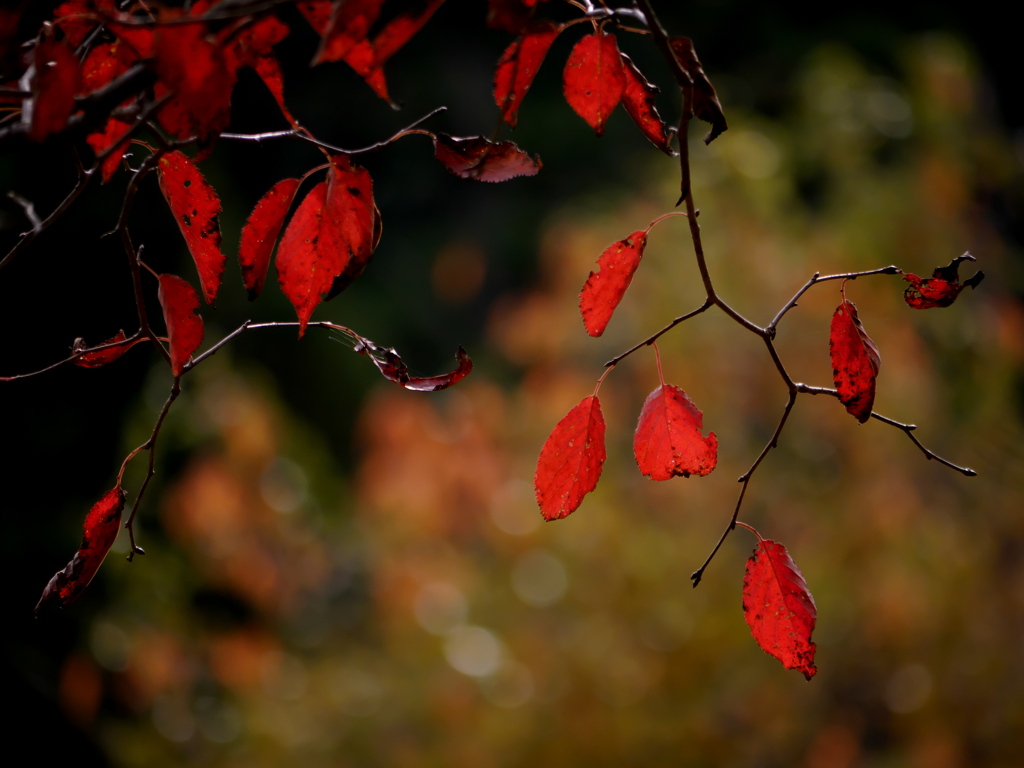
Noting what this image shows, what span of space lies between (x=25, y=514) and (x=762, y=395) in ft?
5.85

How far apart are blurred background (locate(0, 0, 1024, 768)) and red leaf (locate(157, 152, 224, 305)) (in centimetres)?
85

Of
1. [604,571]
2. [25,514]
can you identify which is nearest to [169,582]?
[25,514]

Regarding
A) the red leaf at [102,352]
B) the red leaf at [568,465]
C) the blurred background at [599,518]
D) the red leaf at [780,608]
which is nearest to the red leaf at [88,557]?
the red leaf at [102,352]

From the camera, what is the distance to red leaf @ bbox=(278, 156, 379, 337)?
348 millimetres

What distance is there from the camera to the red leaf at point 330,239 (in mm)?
348

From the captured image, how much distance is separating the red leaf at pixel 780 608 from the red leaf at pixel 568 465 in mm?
89

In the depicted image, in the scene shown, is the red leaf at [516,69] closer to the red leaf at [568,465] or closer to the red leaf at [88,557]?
the red leaf at [568,465]

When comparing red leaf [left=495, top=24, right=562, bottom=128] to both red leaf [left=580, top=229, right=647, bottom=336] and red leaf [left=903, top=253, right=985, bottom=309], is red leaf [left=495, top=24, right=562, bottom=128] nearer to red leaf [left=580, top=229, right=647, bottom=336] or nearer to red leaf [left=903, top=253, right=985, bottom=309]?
red leaf [left=580, top=229, right=647, bottom=336]

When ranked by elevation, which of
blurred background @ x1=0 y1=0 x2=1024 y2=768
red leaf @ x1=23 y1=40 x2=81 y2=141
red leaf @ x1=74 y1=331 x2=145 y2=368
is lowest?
blurred background @ x1=0 y1=0 x2=1024 y2=768

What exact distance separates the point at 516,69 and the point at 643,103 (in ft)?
0.23

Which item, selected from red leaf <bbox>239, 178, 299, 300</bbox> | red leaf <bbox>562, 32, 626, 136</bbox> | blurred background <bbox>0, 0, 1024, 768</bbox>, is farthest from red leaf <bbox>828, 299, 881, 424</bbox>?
blurred background <bbox>0, 0, 1024, 768</bbox>

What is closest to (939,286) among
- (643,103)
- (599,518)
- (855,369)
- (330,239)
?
(855,369)

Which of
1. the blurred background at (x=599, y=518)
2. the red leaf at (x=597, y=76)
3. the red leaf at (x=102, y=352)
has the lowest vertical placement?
the blurred background at (x=599, y=518)

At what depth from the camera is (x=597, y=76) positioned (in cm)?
37
